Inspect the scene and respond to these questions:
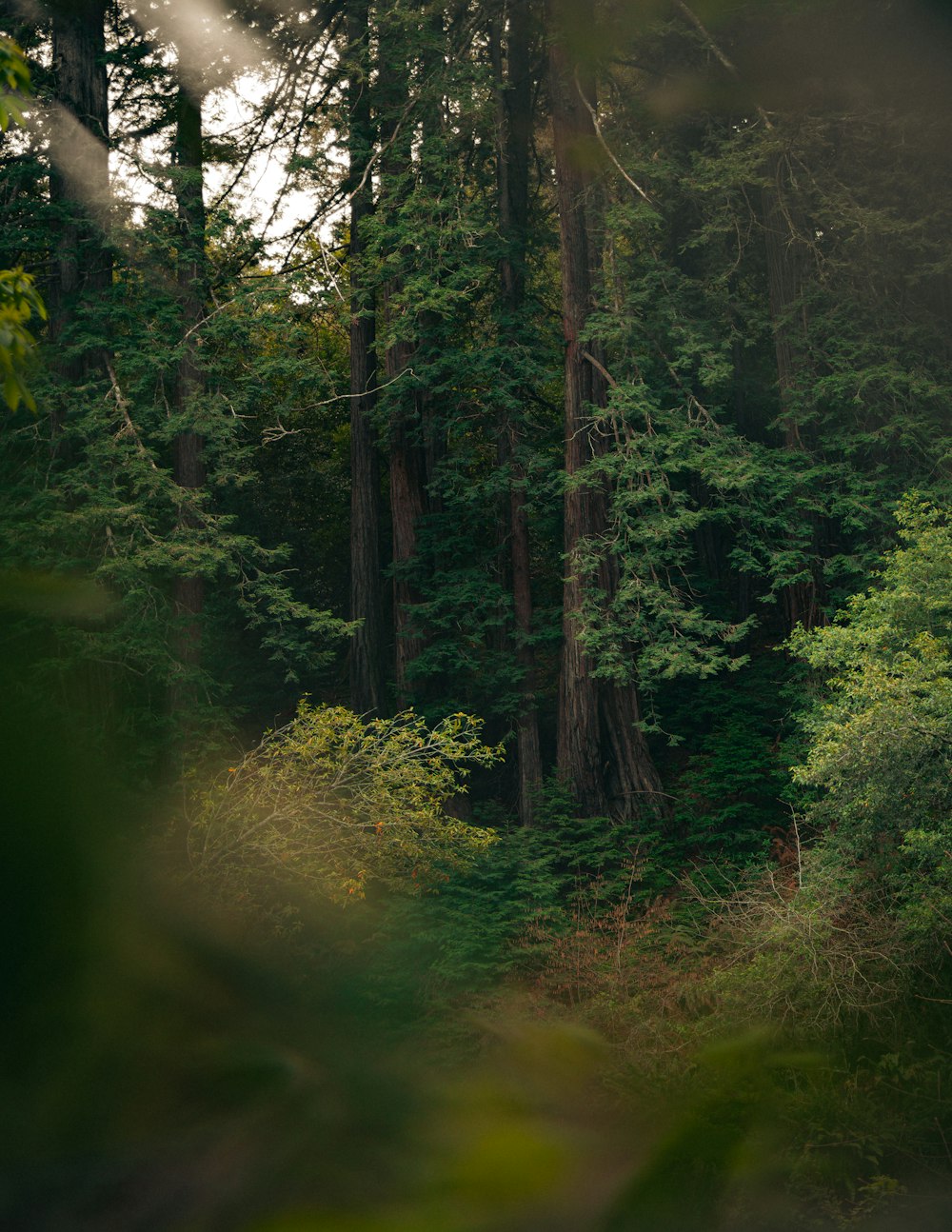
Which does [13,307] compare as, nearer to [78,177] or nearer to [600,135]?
[78,177]

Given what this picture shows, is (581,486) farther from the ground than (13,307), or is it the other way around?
(13,307)

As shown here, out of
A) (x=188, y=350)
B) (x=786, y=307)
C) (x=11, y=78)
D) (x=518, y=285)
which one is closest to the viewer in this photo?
(x=11, y=78)

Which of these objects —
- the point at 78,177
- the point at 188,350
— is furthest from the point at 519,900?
the point at 78,177

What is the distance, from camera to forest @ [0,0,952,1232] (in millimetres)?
8641

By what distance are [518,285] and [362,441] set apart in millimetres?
3244

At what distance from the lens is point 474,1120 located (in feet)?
29.8

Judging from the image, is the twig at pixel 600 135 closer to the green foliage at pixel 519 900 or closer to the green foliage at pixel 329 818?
the green foliage at pixel 329 818

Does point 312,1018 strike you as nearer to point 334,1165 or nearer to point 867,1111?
point 334,1165

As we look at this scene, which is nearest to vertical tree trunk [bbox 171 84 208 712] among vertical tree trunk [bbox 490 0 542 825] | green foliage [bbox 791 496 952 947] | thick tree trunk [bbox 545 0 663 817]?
vertical tree trunk [bbox 490 0 542 825]

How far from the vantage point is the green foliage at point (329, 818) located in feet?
34.2

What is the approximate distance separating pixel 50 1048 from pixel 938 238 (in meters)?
13.6

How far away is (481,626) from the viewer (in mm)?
15812

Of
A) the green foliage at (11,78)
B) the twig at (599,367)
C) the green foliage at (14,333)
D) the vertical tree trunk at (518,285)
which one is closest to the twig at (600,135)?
the vertical tree trunk at (518,285)

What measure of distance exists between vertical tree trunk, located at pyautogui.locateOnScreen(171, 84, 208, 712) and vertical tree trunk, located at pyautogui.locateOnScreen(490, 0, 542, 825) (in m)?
4.14
